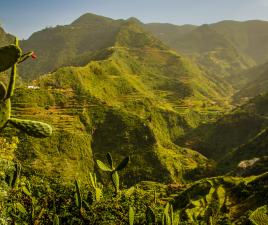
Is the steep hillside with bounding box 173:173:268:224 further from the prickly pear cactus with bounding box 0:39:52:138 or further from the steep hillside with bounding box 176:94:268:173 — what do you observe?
the steep hillside with bounding box 176:94:268:173

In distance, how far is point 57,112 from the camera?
148500mm

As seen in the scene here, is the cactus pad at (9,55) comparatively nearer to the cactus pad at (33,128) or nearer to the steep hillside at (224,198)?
the cactus pad at (33,128)

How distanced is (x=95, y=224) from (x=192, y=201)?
1869 inches

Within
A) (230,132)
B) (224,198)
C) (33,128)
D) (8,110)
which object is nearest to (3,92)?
(8,110)

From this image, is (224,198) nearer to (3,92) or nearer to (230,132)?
(3,92)

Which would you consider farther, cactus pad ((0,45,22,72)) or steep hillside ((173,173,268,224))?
steep hillside ((173,173,268,224))

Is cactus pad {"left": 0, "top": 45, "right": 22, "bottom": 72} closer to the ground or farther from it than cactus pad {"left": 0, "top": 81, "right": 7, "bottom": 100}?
farther from it

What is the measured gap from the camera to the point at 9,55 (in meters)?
9.15

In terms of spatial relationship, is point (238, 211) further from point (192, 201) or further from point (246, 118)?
point (246, 118)

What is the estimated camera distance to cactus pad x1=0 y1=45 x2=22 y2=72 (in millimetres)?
9086

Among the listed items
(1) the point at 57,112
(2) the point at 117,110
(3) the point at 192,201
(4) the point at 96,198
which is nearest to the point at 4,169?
(4) the point at 96,198

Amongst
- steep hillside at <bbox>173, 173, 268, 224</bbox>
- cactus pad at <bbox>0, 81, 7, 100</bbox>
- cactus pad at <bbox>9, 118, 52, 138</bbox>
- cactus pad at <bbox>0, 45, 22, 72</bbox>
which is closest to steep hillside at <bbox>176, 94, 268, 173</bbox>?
steep hillside at <bbox>173, 173, 268, 224</bbox>

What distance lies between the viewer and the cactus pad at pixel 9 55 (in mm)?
9086

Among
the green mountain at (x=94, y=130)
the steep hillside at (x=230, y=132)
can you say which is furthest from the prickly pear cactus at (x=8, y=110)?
the steep hillside at (x=230, y=132)
